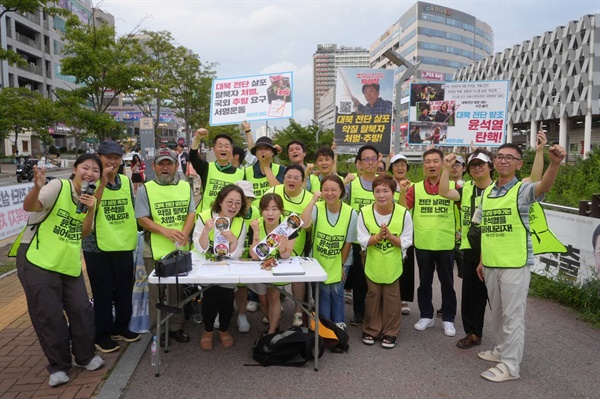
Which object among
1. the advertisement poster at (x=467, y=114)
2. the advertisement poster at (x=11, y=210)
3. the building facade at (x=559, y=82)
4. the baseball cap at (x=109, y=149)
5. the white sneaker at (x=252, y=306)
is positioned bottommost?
the white sneaker at (x=252, y=306)

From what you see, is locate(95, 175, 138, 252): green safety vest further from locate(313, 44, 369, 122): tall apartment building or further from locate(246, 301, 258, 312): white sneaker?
locate(313, 44, 369, 122): tall apartment building

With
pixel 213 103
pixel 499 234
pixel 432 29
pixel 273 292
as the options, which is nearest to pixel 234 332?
pixel 273 292

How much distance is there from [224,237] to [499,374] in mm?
2670

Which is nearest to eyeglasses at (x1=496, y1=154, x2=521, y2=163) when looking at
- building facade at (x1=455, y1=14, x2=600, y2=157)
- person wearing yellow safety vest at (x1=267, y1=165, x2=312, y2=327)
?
person wearing yellow safety vest at (x1=267, y1=165, x2=312, y2=327)

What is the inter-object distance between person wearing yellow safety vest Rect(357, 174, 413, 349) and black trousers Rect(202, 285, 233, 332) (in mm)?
1390

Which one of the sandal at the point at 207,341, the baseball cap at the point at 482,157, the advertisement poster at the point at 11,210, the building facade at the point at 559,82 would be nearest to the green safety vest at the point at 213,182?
the sandal at the point at 207,341

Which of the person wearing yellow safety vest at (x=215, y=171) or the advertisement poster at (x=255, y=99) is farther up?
the advertisement poster at (x=255, y=99)

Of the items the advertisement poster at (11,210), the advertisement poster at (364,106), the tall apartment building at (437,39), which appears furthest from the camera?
the tall apartment building at (437,39)

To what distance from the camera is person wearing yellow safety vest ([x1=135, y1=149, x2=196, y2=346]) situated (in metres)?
4.21

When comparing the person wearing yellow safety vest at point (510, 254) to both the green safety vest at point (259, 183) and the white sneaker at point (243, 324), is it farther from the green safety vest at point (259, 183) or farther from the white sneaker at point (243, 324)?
the green safety vest at point (259, 183)

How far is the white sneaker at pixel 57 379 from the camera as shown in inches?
136

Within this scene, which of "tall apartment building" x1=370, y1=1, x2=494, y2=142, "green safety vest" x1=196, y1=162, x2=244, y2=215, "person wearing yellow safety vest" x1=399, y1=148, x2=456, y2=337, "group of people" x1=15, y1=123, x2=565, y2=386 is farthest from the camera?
"tall apartment building" x1=370, y1=1, x2=494, y2=142

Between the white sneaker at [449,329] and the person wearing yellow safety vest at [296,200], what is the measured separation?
154 centimetres

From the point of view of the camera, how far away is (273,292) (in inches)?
174
